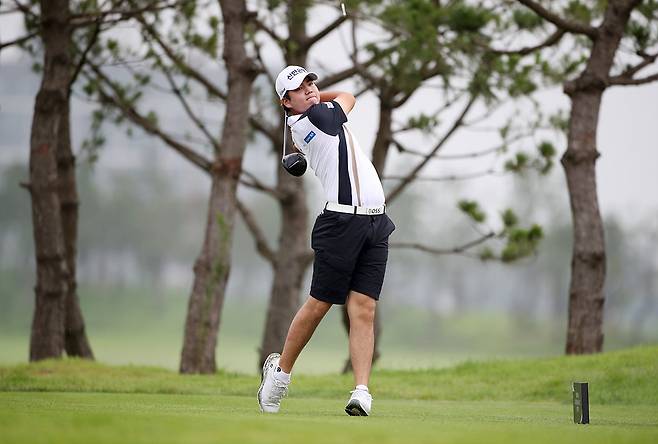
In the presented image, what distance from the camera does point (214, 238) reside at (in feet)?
44.2

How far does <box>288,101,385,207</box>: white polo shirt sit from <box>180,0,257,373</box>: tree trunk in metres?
7.06

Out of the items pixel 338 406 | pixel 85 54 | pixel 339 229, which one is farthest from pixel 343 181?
pixel 85 54

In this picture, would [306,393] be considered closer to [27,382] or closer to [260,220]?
[27,382]

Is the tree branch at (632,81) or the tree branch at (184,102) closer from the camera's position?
the tree branch at (632,81)

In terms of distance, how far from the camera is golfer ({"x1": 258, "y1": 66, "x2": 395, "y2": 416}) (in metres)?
6.34

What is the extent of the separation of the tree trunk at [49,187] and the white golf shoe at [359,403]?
8.35 metres

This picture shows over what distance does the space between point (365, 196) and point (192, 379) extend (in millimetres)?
5325

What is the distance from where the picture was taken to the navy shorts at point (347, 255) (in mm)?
6336

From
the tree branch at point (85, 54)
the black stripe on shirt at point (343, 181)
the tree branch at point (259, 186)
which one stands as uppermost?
the tree branch at point (85, 54)

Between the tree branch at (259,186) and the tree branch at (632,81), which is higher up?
the tree branch at (632,81)

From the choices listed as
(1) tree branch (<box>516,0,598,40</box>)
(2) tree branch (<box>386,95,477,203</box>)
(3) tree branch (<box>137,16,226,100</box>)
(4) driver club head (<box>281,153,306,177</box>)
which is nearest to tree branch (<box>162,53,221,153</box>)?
(3) tree branch (<box>137,16,226,100</box>)

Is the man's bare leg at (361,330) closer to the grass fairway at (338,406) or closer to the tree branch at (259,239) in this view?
the grass fairway at (338,406)

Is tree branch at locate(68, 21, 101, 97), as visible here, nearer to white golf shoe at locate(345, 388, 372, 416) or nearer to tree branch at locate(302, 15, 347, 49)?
tree branch at locate(302, 15, 347, 49)

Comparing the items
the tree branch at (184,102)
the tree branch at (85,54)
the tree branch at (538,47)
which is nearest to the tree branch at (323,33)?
the tree branch at (184,102)
